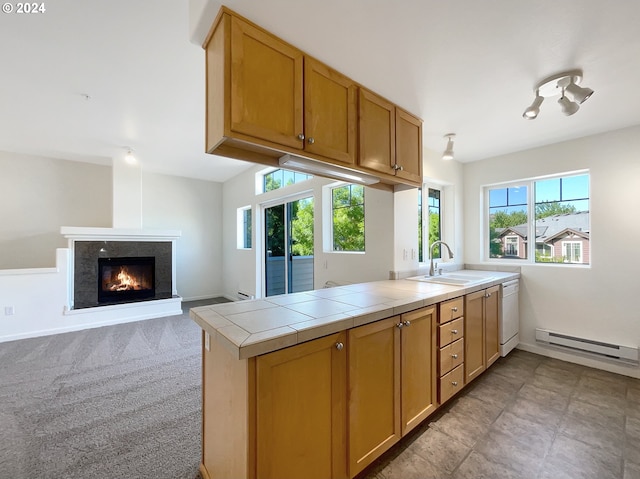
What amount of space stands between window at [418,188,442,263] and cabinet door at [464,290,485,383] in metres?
0.90

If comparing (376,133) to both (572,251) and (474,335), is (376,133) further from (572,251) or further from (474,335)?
(572,251)

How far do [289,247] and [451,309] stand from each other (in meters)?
2.82

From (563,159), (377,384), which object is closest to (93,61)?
(377,384)

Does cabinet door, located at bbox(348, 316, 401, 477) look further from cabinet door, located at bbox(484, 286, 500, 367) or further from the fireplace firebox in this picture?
the fireplace firebox

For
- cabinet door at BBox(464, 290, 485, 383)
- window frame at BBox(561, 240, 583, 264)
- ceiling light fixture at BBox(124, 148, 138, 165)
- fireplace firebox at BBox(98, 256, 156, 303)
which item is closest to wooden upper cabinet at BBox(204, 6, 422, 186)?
cabinet door at BBox(464, 290, 485, 383)

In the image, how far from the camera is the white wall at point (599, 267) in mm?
2543

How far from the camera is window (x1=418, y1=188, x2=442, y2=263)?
325 centimetres

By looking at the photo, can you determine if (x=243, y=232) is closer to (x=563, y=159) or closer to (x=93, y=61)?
(x=93, y=61)

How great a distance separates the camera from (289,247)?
4.40 m

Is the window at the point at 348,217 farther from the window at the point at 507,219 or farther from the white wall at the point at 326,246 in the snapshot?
the window at the point at 507,219

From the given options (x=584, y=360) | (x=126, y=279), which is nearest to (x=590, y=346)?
(x=584, y=360)

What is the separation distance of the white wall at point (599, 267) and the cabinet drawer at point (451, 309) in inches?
65.9

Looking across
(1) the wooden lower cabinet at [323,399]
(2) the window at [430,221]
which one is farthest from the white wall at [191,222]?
(1) the wooden lower cabinet at [323,399]

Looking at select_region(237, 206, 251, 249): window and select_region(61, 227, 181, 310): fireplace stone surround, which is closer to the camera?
select_region(61, 227, 181, 310): fireplace stone surround
